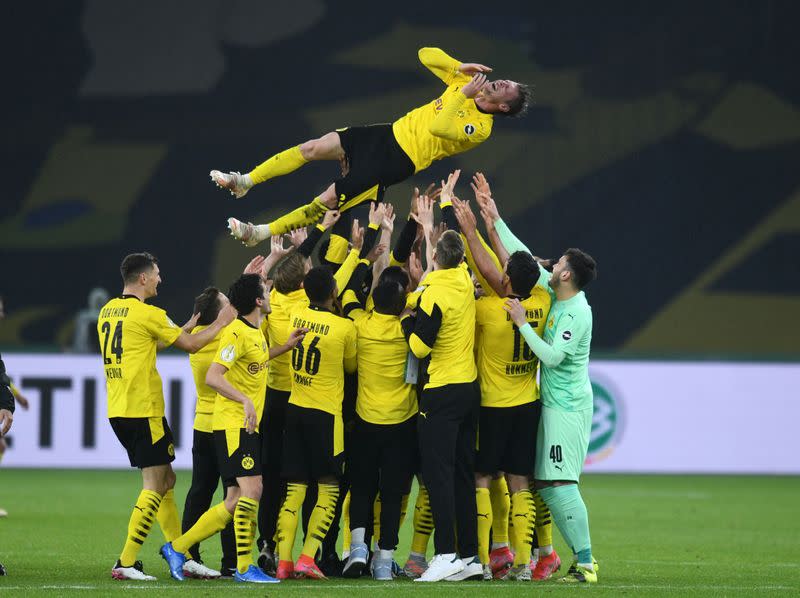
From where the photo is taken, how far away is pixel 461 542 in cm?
856

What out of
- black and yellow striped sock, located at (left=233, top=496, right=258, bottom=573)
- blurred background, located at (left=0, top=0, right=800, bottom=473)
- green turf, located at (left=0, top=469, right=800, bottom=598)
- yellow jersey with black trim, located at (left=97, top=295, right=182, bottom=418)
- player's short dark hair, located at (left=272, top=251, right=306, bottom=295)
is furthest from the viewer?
blurred background, located at (left=0, top=0, right=800, bottom=473)

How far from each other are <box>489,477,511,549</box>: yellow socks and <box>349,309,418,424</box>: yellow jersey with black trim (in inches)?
33.9

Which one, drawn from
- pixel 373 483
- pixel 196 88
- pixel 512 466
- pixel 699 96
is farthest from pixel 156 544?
pixel 699 96

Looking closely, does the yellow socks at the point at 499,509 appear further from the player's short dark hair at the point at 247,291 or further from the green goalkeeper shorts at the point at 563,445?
the player's short dark hair at the point at 247,291

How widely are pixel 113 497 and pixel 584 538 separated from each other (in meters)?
7.47

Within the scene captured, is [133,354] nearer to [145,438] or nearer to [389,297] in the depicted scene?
[145,438]

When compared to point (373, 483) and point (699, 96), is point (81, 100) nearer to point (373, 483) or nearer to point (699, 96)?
point (699, 96)

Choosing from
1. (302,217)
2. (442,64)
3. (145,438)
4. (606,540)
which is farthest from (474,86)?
(606,540)

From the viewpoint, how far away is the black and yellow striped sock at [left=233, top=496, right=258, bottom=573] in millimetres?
8125

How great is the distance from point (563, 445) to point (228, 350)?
86.7 inches

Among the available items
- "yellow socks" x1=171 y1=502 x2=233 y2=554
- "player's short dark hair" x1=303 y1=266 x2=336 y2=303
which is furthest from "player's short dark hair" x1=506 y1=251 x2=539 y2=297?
"yellow socks" x1=171 y1=502 x2=233 y2=554

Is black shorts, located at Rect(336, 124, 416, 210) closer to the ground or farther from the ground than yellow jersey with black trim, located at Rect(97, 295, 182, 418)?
farther from the ground

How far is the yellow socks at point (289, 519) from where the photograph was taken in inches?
333

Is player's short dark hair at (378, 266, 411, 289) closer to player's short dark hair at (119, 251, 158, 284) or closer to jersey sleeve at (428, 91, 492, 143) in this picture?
jersey sleeve at (428, 91, 492, 143)
